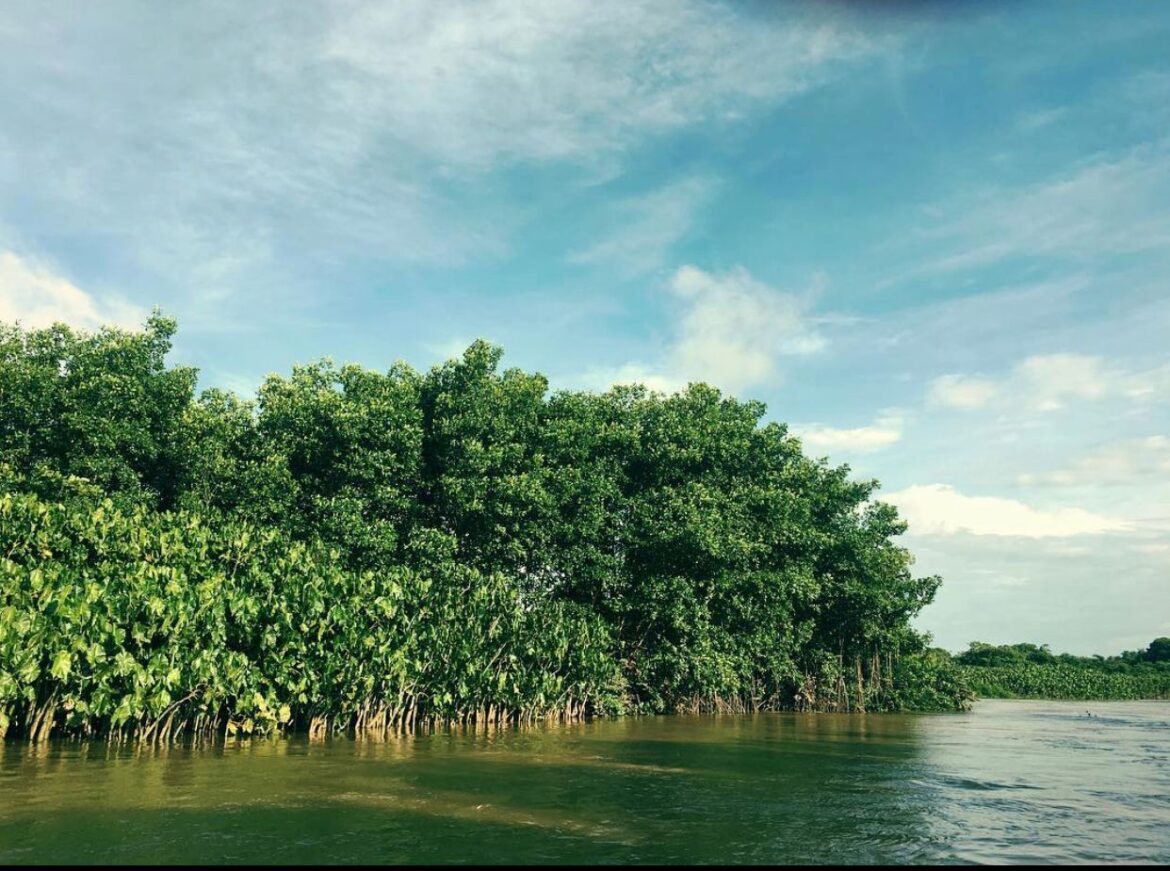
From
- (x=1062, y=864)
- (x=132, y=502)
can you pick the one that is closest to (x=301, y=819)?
(x=1062, y=864)

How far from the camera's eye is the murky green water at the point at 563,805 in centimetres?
932

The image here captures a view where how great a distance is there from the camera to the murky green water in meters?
9.32

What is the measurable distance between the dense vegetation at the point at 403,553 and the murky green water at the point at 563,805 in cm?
178

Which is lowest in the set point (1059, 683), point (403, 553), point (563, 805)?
point (1059, 683)

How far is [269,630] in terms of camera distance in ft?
60.9

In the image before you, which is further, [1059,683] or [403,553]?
[1059,683]

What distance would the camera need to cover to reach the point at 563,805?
12.3 m

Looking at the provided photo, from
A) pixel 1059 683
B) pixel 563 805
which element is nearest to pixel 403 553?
pixel 563 805

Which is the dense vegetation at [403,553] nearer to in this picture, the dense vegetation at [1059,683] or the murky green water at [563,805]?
the murky green water at [563,805]

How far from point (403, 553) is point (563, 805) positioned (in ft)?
62.3

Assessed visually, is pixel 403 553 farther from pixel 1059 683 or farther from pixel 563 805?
pixel 1059 683

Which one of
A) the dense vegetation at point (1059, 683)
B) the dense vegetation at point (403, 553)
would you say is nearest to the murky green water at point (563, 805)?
the dense vegetation at point (403, 553)

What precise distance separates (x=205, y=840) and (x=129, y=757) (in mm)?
6920

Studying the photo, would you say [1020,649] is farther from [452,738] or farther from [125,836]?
[125,836]
